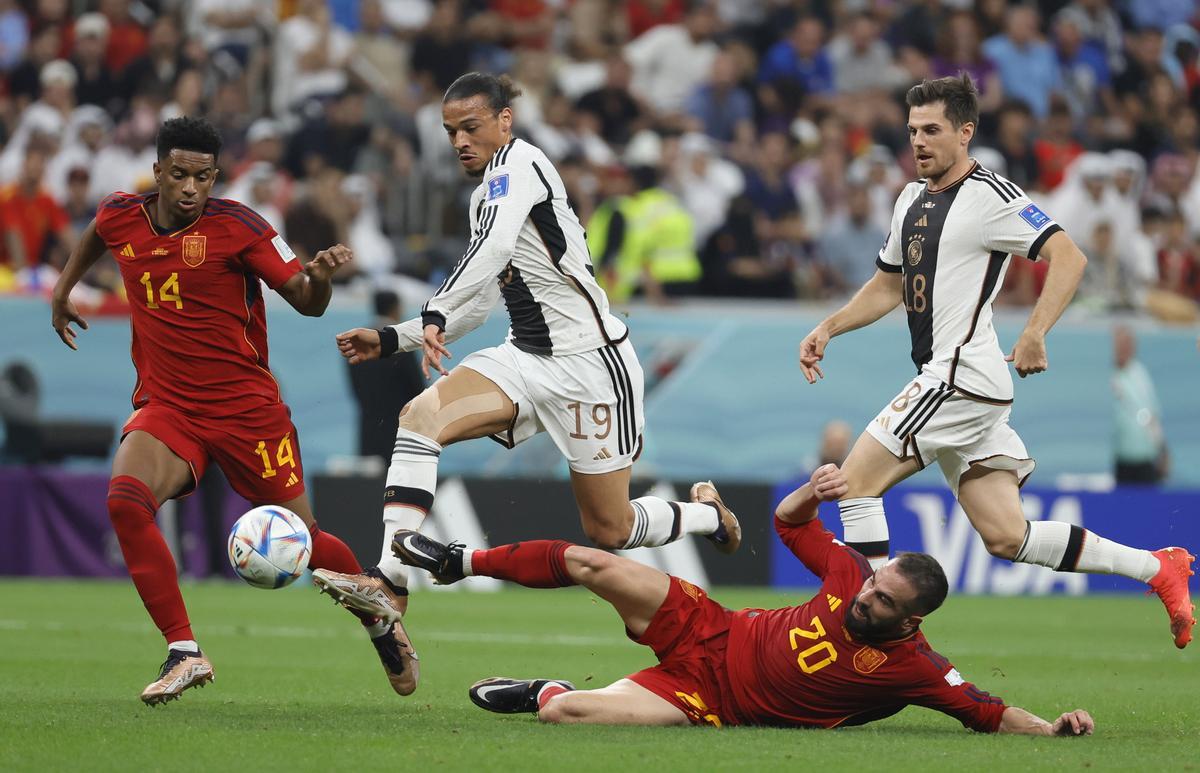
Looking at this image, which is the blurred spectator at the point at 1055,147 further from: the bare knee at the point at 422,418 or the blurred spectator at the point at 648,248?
the bare knee at the point at 422,418

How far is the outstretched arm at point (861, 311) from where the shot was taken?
29.5 feet

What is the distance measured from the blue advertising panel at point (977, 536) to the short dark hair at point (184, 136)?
928cm

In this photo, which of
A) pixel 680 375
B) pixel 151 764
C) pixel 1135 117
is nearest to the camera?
pixel 151 764

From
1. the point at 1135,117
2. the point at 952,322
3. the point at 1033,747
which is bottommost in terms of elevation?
the point at 1033,747

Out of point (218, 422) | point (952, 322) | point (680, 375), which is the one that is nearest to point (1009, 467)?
point (952, 322)

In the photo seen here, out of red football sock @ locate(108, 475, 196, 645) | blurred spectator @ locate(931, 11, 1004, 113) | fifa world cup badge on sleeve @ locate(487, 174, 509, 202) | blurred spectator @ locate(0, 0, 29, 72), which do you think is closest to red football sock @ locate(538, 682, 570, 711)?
red football sock @ locate(108, 475, 196, 645)

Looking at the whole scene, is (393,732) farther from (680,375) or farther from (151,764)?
(680,375)

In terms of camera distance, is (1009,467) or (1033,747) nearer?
(1033,747)

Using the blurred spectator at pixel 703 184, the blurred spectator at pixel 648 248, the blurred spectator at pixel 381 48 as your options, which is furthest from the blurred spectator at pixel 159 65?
the blurred spectator at pixel 703 184

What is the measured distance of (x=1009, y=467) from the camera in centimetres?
852

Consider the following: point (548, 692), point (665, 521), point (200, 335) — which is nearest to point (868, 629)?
point (548, 692)

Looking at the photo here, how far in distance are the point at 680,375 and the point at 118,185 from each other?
20.5ft

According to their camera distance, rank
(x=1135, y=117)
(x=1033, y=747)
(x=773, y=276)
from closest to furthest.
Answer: (x=1033, y=747)
(x=773, y=276)
(x=1135, y=117)

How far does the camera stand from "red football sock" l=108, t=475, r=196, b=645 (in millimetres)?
7953
